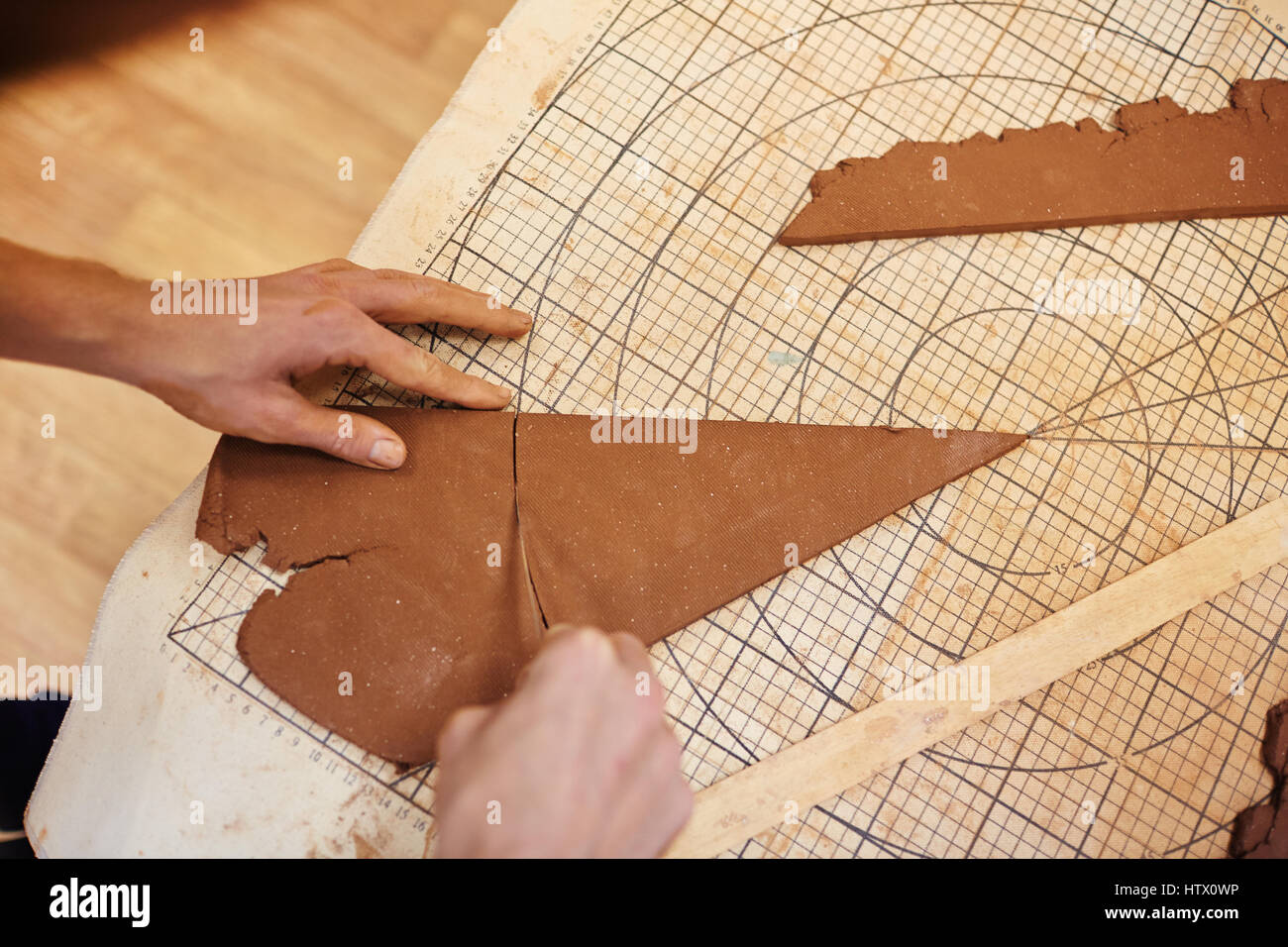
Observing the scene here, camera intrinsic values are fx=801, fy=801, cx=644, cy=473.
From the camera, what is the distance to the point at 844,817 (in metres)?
2.14

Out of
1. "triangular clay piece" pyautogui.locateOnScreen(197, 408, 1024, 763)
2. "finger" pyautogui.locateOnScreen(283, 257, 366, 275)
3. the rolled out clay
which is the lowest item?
the rolled out clay

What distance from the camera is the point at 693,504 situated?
87.0 inches

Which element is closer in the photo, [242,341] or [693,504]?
[242,341]

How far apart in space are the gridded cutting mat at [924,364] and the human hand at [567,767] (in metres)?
0.45

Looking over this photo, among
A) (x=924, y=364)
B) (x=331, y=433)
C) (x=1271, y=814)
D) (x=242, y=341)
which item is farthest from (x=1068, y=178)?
(x=242, y=341)

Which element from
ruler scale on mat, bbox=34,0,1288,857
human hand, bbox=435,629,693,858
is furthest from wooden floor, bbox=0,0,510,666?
human hand, bbox=435,629,693,858

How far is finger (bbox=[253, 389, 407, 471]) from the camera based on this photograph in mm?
2039

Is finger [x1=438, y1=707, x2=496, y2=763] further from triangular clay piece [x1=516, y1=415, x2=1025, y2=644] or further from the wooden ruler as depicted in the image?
the wooden ruler

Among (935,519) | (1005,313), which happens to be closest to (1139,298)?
(1005,313)

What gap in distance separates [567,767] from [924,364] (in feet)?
5.20

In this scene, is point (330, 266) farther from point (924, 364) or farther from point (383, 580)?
point (924, 364)

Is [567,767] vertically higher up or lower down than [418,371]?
lower down

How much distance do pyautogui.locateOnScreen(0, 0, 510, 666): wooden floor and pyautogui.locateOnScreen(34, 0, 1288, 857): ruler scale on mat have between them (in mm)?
973

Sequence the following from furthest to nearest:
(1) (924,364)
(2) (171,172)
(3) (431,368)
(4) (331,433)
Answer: (2) (171,172), (1) (924,364), (3) (431,368), (4) (331,433)
